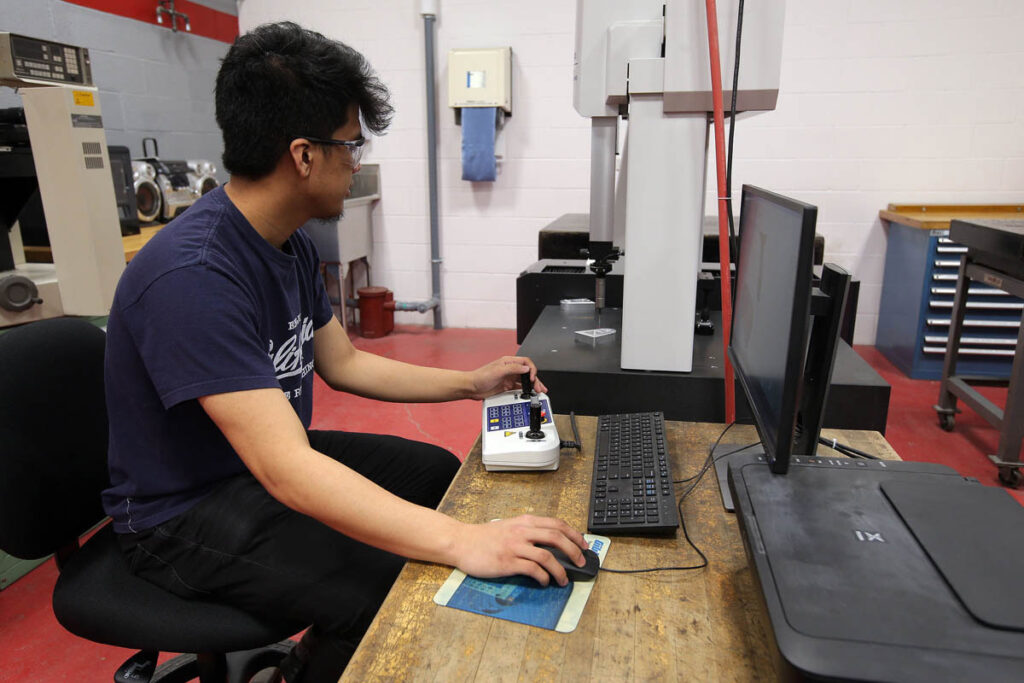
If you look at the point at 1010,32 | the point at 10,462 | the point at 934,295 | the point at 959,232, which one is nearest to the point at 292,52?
the point at 10,462

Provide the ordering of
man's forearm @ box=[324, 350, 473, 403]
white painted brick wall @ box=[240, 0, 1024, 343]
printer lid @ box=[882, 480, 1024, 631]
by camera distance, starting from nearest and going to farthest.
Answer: printer lid @ box=[882, 480, 1024, 631], man's forearm @ box=[324, 350, 473, 403], white painted brick wall @ box=[240, 0, 1024, 343]

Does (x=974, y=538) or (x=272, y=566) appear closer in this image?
(x=974, y=538)


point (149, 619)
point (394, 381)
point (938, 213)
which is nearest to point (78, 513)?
point (149, 619)

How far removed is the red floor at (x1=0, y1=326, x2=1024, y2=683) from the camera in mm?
1552

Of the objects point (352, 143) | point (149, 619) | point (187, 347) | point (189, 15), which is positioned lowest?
point (149, 619)

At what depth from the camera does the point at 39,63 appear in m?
1.82

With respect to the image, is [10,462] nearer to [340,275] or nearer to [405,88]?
[340,275]

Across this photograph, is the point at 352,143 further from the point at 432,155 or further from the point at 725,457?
the point at 432,155

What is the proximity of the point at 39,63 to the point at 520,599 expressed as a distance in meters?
2.02

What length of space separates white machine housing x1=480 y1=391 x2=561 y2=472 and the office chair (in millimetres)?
400

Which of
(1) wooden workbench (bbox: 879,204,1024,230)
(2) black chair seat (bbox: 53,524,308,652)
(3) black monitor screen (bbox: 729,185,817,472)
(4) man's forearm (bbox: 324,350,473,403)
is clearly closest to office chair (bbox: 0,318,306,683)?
(2) black chair seat (bbox: 53,524,308,652)

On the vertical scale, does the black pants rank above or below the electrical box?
below

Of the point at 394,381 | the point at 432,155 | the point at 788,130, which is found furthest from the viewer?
the point at 432,155

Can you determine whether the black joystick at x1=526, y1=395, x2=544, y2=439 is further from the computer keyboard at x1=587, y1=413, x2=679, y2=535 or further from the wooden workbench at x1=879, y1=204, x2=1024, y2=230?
the wooden workbench at x1=879, y1=204, x2=1024, y2=230
